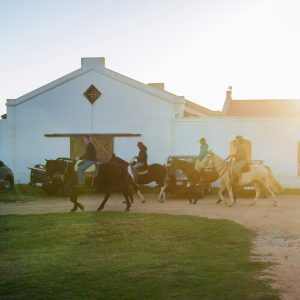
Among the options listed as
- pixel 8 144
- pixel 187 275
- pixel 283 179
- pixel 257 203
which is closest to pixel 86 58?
pixel 8 144

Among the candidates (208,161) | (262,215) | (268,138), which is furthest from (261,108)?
(262,215)

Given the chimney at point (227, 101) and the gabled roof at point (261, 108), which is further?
the chimney at point (227, 101)

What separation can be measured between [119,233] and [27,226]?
248 cm

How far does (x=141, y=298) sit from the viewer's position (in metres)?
6.68

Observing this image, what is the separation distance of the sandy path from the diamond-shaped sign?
7.98 meters

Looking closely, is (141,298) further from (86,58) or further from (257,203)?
(86,58)

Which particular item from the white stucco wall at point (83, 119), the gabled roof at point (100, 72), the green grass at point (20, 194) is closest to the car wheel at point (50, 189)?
the green grass at point (20, 194)

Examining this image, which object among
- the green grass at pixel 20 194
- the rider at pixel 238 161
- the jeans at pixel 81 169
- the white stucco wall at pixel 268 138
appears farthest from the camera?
the white stucco wall at pixel 268 138

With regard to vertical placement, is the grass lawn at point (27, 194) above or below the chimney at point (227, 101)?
below

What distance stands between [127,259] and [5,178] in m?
17.1

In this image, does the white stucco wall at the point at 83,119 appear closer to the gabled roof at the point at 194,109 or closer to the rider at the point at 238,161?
the gabled roof at the point at 194,109

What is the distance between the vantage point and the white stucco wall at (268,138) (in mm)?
26953

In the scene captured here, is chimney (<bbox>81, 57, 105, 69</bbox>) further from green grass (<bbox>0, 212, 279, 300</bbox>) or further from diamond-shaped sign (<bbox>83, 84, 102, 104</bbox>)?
green grass (<bbox>0, 212, 279, 300</bbox>)

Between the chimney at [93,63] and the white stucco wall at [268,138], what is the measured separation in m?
6.35
